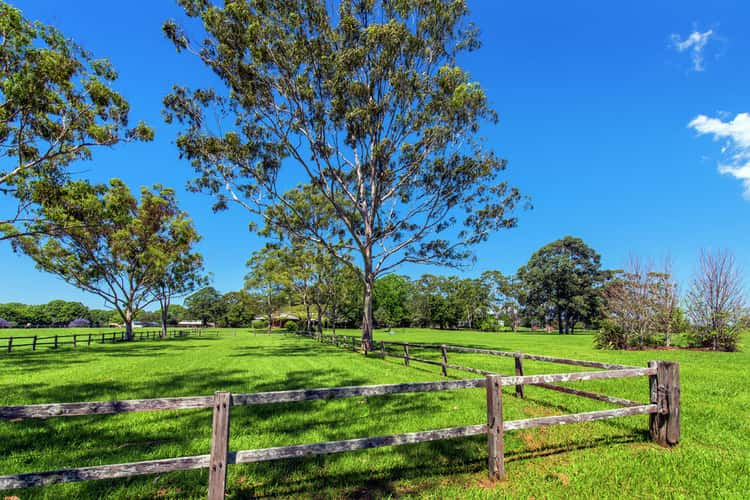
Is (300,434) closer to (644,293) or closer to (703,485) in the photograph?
(703,485)

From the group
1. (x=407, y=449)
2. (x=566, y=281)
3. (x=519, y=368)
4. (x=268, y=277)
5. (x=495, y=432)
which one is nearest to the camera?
(x=495, y=432)

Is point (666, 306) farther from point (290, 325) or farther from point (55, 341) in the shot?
point (290, 325)

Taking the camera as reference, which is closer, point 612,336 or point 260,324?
point 612,336

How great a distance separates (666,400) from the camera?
5.55 meters

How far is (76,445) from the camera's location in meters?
5.61

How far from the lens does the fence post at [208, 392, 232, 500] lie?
351 centimetres

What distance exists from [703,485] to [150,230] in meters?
42.0

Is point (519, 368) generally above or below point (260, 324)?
above

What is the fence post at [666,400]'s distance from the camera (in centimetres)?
551

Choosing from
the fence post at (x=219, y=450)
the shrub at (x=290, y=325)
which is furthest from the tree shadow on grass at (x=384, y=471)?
the shrub at (x=290, y=325)

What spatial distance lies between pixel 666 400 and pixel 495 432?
10.4ft

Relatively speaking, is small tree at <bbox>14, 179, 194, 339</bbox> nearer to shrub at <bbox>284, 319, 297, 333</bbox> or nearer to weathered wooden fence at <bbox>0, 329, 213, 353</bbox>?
weathered wooden fence at <bbox>0, 329, 213, 353</bbox>

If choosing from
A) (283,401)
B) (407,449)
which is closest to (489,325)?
(407,449)

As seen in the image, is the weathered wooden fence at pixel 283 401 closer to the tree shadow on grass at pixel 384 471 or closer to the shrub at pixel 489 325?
the tree shadow on grass at pixel 384 471
